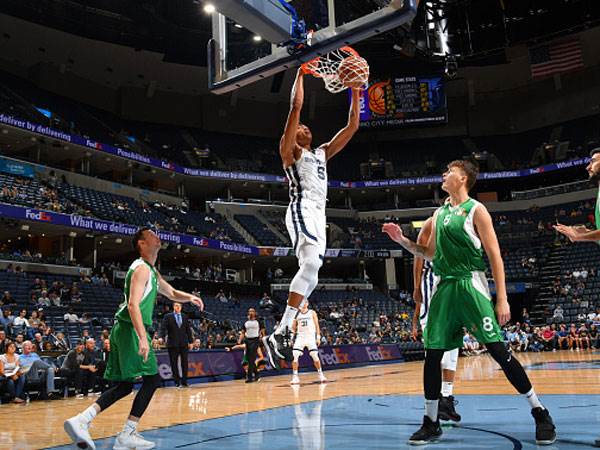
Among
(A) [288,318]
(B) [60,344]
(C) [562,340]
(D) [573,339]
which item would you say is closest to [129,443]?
(A) [288,318]

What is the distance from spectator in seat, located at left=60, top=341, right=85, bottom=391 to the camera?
11.9 m

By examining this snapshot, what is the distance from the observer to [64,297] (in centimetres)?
2147

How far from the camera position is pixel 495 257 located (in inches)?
183

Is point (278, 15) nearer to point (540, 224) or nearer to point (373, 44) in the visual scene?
point (373, 44)

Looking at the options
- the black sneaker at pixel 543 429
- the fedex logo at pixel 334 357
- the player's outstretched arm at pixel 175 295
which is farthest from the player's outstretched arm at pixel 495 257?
the fedex logo at pixel 334 357

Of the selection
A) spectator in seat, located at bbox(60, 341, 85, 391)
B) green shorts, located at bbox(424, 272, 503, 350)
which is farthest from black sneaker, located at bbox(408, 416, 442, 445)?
spectator in seat, located at bbox(60, 341, 85, 391)

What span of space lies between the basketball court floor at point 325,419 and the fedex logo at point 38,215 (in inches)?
566

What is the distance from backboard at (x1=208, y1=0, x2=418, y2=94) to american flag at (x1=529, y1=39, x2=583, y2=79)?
26.2m

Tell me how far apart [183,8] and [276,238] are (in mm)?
14041

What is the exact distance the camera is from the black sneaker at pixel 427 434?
4.56 meters

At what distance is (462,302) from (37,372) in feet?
31.7

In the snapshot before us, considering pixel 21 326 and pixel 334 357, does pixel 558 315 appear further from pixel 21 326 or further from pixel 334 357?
pixel 21 326

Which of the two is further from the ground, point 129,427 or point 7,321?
point 7,321

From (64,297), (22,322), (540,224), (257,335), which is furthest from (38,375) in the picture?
(540,224)
